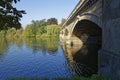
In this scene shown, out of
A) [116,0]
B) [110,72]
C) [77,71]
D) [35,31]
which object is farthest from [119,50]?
[35,31]

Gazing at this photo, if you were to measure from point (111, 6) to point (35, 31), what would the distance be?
15289 cm

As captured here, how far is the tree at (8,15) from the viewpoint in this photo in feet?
25.6

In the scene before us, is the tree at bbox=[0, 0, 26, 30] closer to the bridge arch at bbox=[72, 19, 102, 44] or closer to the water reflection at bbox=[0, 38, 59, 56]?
the water reflection at bbox=[0, 38, 59, 56]

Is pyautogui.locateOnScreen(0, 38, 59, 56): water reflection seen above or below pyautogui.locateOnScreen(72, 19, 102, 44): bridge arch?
below

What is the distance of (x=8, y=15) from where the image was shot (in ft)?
26.0

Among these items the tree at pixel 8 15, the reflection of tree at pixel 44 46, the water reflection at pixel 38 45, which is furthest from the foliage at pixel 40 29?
the tree at pixel 8 15

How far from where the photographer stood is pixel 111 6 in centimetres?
1652

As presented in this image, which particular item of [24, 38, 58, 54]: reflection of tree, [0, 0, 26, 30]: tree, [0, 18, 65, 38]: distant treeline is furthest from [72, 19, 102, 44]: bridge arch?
[0, 18, 65, 38]: distant treeline

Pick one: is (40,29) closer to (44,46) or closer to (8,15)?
(44,46)

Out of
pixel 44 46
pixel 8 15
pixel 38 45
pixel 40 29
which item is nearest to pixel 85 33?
pixel 44 46

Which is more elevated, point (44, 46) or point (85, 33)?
point (85, 33)

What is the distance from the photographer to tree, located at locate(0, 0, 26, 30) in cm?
779

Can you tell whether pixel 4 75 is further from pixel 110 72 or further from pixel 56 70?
pixel 110 72

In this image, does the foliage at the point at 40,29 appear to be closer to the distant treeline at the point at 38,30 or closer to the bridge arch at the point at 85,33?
the distant treeline at the point at 38,30
